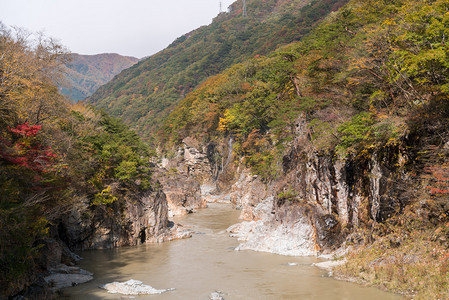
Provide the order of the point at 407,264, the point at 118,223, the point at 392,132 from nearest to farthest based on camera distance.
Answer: the point at 407,264, the point at 392,132, the point at 118,223

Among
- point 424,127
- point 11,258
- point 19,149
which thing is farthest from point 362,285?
point 19,149

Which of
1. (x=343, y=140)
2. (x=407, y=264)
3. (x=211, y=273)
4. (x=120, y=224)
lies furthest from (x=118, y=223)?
(x=407, y=264)

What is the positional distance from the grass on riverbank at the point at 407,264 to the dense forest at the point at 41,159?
12944 millimetres

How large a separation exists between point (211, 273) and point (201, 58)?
3902 inches

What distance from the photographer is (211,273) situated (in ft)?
51.8

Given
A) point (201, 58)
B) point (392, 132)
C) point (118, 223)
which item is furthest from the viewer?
point (201, 58)

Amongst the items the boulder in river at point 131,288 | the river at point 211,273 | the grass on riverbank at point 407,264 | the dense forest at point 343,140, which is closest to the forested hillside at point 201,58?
the dense forest at point 343,140

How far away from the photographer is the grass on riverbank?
10.7 metres

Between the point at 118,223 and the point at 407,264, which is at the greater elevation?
the point at 118,223

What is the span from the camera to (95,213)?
21.2m

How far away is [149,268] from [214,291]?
5317 mm

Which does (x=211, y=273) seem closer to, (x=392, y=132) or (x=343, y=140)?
(x=343, y=140)

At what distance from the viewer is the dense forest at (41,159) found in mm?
10000

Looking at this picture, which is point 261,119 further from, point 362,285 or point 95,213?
point 362,285
